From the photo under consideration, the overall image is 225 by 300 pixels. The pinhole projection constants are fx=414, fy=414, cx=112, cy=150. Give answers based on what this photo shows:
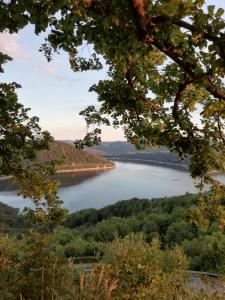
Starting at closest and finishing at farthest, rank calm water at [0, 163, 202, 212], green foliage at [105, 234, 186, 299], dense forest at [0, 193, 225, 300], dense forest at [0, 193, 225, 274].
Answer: dense forest at [0, 193, 225, 300]
green foliage at [105, 234, 186, 299]
dense forest at [0, 193, 225, 274]
calm water at [0, 163, 202, 212]

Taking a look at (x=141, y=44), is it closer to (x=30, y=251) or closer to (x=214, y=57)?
(x=214, y=57)

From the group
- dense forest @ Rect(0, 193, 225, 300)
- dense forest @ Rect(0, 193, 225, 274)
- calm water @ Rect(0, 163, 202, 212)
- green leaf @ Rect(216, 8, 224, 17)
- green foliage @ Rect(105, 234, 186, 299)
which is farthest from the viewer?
calm water @ Rect(0, 163, 202, 212)

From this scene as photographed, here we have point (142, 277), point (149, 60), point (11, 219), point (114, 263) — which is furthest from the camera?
point (11, 219)

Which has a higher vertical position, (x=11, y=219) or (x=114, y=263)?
(x=114, y=263)

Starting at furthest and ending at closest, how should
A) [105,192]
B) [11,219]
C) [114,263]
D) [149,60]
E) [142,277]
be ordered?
[105,192], [11,219], [114,263], [142,277], [149,60]

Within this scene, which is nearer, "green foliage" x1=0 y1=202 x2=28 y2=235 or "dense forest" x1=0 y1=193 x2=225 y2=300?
"dense forest" x1=0 y1=193 x2=225 y2=300

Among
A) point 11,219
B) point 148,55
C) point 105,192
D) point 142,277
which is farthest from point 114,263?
point 105,192

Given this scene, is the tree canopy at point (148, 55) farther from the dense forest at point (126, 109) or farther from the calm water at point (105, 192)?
the calm water at point (105, 192)

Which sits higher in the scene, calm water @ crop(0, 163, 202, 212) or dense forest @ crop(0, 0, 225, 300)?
dense forest @ crop(0, 0, 225, 300)

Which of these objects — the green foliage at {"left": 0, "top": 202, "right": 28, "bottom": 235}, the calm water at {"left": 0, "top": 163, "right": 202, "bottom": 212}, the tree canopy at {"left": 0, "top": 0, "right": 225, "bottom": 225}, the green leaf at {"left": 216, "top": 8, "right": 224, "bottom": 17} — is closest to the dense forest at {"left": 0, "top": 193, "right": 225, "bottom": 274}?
the green foliage at {"left": 0, "top": 202, "right": 28, "bottom": 235}

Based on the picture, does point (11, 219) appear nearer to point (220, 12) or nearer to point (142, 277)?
point (142, 277)

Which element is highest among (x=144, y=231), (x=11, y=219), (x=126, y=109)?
(x=126, y=109)

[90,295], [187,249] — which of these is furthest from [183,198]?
[90,295]

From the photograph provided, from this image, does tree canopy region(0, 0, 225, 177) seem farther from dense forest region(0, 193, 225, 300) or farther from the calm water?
the calm water
